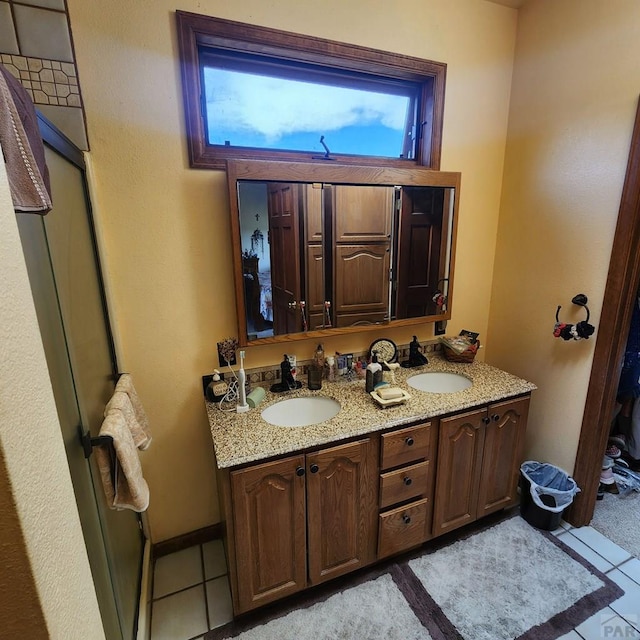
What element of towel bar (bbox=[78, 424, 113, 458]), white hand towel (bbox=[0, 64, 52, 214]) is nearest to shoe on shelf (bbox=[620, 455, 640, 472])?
towel bar (bbox=[78, 424, 113, 458])

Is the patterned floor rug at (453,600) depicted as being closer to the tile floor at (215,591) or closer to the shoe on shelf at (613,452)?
the tile floor at (215,591)

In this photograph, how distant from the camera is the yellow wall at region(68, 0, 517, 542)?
52.6 inches

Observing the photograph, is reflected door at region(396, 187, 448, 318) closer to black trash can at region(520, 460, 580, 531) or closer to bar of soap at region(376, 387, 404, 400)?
bar of soap at region(376, 387, 404, 400)

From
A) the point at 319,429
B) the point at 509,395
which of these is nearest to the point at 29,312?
the point at 319,429

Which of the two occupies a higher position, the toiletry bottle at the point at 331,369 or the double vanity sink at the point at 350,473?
the toiletry bottle at the point at 331,369

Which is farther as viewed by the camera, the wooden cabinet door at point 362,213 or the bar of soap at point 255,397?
the wooden cabinet door at point 362,213

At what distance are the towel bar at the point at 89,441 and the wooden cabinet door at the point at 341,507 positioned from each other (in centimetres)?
70

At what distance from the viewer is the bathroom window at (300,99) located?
1447 mm

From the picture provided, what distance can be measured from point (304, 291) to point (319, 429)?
67cm

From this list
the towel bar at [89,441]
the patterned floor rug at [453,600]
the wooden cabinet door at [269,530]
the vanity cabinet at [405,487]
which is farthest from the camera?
the vanity cabinet at [405,487]

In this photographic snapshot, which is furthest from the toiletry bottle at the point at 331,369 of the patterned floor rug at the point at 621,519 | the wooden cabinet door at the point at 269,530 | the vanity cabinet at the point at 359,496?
the patterned floor rug at the point at 621,519

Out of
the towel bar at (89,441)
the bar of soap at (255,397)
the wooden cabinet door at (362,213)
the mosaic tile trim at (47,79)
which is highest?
the mosaic tile trim at (47,79)

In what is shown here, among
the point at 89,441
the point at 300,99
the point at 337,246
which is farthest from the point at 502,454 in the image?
the point at 300,99

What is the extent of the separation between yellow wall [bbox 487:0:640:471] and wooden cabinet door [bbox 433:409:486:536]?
0.59 metres
